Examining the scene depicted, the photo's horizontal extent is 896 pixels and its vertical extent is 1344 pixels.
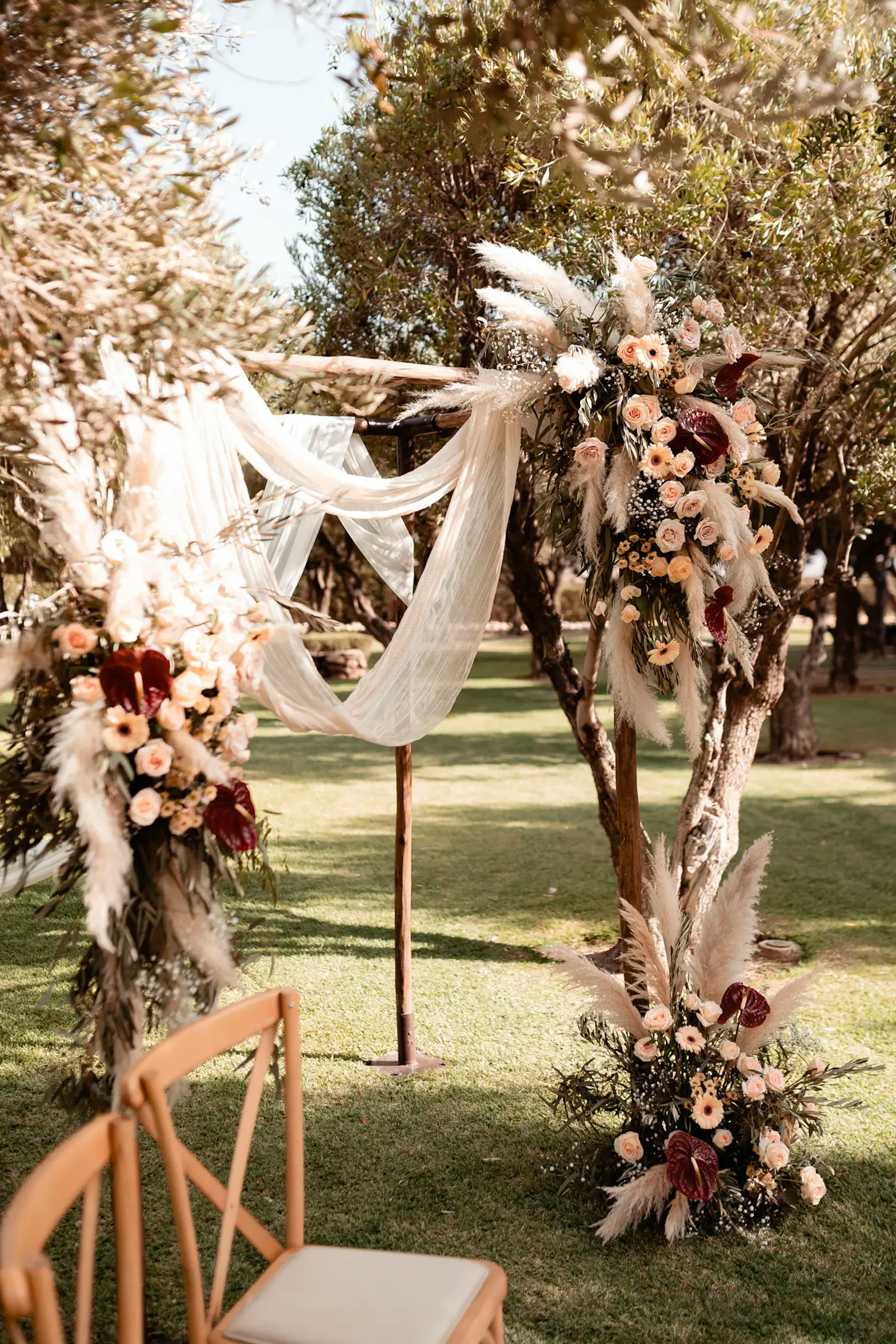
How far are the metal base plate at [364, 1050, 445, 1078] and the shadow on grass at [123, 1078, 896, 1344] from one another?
23 centimetres

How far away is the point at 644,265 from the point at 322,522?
4.18ft

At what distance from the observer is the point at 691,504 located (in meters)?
3.31

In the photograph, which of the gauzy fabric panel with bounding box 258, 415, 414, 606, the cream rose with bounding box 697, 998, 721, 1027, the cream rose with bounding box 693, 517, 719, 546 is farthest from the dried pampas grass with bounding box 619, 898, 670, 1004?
the gauzy fabric panel with bounding box 258, 415, 414, 606

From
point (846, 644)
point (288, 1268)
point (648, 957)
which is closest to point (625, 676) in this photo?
point (648, 957)

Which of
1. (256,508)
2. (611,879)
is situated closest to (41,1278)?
(256,508)

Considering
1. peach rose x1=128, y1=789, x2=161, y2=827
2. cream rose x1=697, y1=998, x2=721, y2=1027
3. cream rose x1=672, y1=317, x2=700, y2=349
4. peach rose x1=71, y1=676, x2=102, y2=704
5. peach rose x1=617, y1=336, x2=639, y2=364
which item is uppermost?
cream rose x1=672, y1=317, x2=700, y2=349

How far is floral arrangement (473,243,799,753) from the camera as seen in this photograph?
3.33 metres

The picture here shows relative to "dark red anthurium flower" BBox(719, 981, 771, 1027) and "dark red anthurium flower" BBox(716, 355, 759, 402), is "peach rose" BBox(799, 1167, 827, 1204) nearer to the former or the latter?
"dark red anthurium flower" BBox(719, 981, 771, 1027)

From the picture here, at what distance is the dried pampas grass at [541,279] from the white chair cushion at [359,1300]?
2645 mm

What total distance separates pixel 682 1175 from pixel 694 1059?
0.34 meters

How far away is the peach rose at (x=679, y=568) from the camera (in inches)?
130

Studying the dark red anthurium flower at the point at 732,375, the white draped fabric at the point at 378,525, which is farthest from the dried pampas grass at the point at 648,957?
the dark red anthurium flower at the point at 732,375

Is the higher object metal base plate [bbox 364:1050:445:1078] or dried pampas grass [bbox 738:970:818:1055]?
dried pampas grass [bbox 738:970:818:1055]

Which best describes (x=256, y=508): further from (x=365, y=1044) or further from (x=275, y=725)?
(x=275, y=725)
